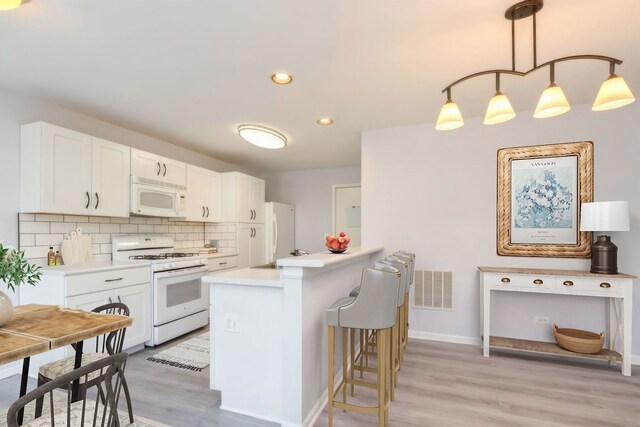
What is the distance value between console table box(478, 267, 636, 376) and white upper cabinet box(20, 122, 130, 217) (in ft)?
12.7

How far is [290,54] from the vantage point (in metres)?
2.25

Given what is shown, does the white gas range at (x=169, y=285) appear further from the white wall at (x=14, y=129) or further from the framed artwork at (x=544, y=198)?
the framed artwork at (x=544, y=198)

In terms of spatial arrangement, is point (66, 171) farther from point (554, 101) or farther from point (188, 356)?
point (554, 101)

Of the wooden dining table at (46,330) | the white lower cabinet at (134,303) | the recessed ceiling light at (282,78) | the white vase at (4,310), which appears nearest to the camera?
the wooden dining table at (46,330)

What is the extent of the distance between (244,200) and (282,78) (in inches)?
115

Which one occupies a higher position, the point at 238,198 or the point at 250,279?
the point at 238,198

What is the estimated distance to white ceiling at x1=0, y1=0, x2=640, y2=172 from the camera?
5.95 feet

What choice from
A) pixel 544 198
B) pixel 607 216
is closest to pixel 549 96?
pixel 607 216

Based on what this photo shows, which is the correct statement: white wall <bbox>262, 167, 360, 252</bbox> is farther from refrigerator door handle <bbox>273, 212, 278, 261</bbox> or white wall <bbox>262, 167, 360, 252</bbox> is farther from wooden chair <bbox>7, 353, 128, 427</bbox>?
wooden chair <bbox>7, 353, 128, 427</bbox>

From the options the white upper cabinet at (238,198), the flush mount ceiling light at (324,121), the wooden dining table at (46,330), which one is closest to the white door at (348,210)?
the white upper cabinet at (238,198)

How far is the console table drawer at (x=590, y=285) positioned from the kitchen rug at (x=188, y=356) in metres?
3.34

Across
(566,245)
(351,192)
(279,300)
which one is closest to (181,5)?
(279,300)

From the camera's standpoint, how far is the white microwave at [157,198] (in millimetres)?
3600

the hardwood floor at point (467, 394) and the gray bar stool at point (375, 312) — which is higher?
the gray bar stool at point (375, 312)
